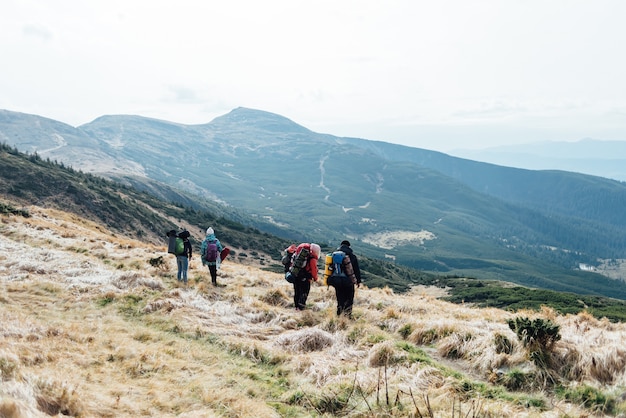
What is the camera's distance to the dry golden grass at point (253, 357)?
6469mm

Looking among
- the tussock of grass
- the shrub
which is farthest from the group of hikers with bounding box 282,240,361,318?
the shrub

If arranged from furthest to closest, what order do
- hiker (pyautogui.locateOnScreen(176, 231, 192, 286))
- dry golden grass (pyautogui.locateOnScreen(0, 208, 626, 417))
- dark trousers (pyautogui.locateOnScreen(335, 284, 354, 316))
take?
hiker (pyautogui.locateOnScreen(176, 231, 192, 286)) → dark trousers (pyautogui.locateOnScreen(335, 284, 354, 316)) → dry golden grass (pyautogui.locateOnScreen(0, 208, 626, 417))

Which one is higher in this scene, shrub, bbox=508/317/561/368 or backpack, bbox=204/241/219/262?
shrub, bbox=508/317/561/368

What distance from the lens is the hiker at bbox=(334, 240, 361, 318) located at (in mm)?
12969

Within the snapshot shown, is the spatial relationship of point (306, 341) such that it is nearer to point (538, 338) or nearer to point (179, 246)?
point (538, 338)

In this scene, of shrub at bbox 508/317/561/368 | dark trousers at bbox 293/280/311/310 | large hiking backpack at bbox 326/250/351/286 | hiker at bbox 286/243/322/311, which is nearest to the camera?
shrub at bbox 508/317/561/368

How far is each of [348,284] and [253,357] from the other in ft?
14.2

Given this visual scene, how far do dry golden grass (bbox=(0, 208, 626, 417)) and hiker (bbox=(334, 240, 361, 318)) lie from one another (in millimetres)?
436

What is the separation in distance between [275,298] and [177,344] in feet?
19.7

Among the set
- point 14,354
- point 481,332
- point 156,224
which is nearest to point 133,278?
point 14,354

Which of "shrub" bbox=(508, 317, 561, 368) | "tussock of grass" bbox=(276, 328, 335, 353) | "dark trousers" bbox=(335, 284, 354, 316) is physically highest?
"shrub" bbox=(508, 317, 561, 368)

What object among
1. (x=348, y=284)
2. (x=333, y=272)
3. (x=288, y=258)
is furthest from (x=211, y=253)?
(x=348, y=284)

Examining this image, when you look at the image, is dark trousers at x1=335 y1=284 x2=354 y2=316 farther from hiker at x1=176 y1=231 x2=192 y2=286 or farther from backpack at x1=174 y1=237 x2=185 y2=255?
backpack at x1=174 y1=237 x2=185 y2=255

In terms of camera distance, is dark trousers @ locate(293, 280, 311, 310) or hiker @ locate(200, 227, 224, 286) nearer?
dark trousers @ locate(293, 280, 311, 310)
